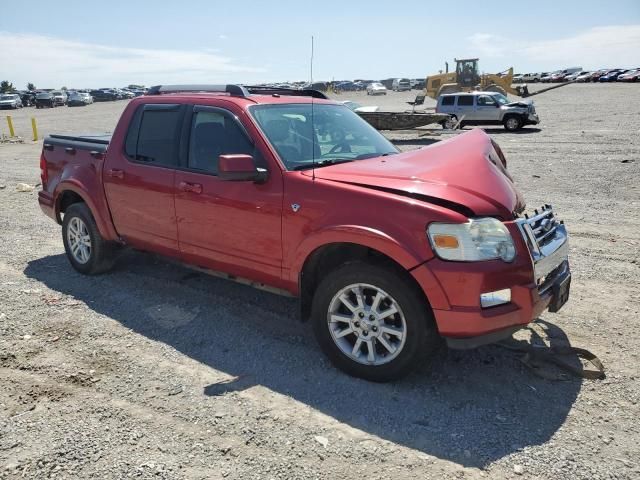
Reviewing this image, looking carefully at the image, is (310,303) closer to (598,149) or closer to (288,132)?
(288,132)

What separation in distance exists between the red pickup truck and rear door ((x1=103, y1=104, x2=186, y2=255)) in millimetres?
16

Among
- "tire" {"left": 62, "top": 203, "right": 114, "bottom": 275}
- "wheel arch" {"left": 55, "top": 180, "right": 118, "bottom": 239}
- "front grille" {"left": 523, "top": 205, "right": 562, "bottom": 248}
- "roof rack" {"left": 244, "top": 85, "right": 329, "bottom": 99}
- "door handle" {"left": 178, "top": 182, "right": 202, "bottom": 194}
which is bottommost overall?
"tire" {"left": 62, "top": 203, "right": 114, "bottom": 275}

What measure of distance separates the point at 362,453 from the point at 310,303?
1.32m

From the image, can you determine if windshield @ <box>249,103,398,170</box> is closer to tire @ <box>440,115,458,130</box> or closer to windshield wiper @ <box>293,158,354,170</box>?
windshield wiper @ <box>293,158,354,170</box>

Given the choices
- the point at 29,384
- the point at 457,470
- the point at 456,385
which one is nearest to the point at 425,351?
the point at 456,385

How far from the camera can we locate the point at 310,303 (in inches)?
158

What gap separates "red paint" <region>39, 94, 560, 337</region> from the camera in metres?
3.21

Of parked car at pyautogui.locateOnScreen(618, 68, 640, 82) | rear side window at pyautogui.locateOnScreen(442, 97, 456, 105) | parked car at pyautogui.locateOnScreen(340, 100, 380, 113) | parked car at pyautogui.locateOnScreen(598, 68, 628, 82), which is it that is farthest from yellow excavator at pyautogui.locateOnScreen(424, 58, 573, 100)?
parked car at pyautogui.locateOnScreen(598, 68, 628, 82)

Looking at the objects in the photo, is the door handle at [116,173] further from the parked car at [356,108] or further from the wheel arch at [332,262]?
the parked car at [356,108]

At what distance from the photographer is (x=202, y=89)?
4.91m

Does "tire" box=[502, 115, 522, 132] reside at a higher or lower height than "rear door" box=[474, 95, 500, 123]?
lower

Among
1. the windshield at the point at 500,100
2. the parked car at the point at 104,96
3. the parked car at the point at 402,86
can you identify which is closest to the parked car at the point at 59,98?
the parked car at the point at 104,96

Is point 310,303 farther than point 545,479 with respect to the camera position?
Yes

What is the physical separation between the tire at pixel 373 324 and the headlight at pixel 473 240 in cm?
36
